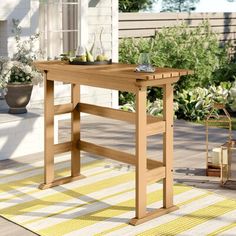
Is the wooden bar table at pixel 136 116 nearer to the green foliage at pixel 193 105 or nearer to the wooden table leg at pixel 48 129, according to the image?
the wooden table leg at pixel 48 129

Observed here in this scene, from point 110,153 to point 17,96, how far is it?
2.12m

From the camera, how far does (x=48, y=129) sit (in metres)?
5.25

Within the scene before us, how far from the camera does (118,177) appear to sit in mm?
5582

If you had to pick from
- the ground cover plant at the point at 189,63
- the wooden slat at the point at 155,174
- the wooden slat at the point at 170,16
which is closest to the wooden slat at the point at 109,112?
the wooden slat at the point at 155,174

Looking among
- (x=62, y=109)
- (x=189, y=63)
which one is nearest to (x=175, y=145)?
(x=62, y=109)

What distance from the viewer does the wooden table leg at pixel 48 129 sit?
521cm

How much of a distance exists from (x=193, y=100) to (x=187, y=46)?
1.64 metres

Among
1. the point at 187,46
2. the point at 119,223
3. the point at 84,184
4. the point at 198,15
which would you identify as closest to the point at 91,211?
the point at 119,223

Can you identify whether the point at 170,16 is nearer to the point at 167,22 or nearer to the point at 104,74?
the point at 167,22

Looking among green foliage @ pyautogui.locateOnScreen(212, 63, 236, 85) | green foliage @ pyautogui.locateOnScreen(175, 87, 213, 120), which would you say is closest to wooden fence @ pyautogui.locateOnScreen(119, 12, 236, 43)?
green foliage @ pyautogui.locateOnScreen(212, 63, 236, 85)

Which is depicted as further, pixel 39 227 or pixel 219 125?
pixel 219 125

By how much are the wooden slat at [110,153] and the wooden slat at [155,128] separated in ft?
0.98

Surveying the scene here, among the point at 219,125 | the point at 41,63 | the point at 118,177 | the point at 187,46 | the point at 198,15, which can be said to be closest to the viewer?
the point at 41,63

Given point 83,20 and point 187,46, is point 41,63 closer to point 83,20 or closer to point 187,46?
point 83,20
